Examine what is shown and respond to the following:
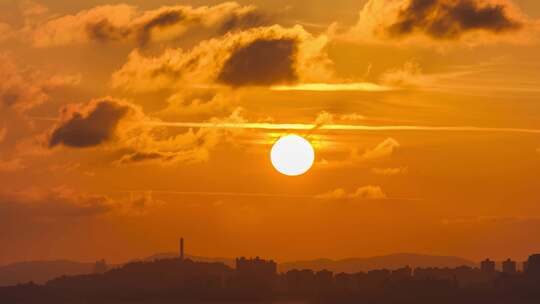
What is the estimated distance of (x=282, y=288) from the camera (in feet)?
583

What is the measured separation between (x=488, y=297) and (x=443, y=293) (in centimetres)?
703

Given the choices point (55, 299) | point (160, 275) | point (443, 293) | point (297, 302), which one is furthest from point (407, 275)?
point (55, 299)

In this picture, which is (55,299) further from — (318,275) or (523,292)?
(523,292)

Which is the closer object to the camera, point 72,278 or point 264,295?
point 264,295

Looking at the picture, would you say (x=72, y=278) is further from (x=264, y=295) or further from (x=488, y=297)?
(x=488, y=297)

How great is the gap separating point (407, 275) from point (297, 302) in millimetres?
20689

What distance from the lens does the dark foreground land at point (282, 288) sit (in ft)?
576

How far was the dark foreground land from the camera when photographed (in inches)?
6914

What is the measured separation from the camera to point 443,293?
17950 centimetres

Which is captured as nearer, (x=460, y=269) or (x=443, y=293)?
(x=443, y=293)

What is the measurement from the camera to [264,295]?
567 feet

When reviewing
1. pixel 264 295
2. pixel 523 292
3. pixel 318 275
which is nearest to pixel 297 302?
pixel 264 295

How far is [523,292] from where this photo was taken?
17438 cm

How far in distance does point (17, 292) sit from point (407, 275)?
54.6 meters
